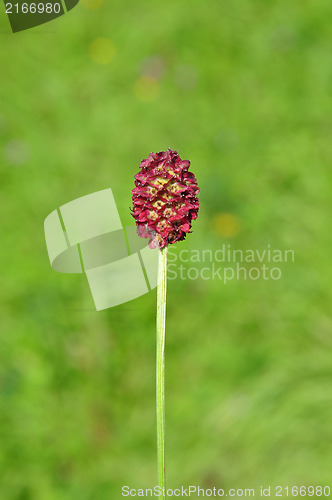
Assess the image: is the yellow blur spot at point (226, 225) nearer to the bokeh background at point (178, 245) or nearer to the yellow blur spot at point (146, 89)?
the bokeh background at point (178, 245)

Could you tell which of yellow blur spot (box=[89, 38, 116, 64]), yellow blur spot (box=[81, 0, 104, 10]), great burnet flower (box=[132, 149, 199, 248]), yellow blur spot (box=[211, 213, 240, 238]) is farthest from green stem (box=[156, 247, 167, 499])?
yellow blur spot (box=[81, 0, 104, 10])

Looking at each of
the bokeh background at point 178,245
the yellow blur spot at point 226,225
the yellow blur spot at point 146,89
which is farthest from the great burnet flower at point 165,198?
the yellow blur spot at point 146,89

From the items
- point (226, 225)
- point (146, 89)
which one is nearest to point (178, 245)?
point (226, 225)

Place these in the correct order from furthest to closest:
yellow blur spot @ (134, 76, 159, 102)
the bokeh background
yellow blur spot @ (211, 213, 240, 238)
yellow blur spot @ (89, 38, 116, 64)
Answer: yellow blur spot @ (89, 38, 116, 64) < yellow blur spot @ (134, 76, 159, 102) < yellow blur spot @ (211, 213, 240, 238) < the bokeh background

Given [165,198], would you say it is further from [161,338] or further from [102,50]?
[102,50]

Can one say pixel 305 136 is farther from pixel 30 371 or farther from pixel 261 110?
pixel 30 371

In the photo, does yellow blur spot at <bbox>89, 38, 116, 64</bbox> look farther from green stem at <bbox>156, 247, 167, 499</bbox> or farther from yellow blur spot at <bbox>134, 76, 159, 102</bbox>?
green stem at <bbox>156, 247, 167, 499</bbox>
